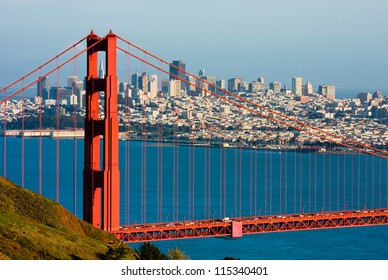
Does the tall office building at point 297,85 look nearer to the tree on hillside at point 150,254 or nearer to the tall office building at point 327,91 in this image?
the tall office building at point 327,91

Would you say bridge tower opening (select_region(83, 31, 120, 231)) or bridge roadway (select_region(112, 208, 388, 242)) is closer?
bridge tower opening (select_region(83, 31, 120, 231))

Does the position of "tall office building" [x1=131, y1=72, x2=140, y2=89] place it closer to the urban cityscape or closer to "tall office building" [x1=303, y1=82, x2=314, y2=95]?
the urban cityscape

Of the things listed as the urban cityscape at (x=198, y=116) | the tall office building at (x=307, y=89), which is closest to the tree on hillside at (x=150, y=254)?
the urban cityscape at (x=198, y=116)

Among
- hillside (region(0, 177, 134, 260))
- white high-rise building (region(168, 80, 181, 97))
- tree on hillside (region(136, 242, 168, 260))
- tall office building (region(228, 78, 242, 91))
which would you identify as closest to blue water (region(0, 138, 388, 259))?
white high-rise building (region(168, 80, 181, 97))

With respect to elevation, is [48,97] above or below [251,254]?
above

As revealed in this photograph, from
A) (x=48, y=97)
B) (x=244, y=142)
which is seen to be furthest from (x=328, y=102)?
(x=244, y=142)

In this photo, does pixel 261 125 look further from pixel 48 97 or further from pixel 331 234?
pixel 331 234
